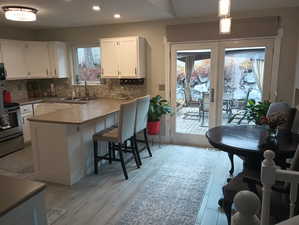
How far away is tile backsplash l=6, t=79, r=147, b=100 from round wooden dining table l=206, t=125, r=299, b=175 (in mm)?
2346

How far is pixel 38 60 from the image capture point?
5.14 metres

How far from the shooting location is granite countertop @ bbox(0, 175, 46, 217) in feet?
3.55

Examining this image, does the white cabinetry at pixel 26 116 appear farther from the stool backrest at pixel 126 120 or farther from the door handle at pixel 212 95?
the door handle at pixel 212 95

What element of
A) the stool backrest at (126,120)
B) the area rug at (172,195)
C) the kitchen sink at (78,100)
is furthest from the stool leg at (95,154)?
the kitchen sink at (78,100)

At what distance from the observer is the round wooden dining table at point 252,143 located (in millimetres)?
2248

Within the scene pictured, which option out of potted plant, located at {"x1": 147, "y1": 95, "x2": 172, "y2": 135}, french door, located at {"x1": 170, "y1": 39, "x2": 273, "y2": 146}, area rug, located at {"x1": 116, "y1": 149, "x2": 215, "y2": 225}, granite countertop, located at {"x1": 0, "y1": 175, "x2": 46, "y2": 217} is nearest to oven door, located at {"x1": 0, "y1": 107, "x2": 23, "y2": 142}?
potted plant, located at {"x1": 147, "y1": 95, "x2": 172, "y2": 135}

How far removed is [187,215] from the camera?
8.04 feet

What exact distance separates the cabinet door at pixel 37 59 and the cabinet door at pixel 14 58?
10 cm

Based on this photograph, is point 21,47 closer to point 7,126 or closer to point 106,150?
point 7,126

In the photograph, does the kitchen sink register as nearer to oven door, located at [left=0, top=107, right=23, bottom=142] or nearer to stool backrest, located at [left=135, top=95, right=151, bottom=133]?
oven door, located at [left=0, top=107, right=23, bottom=142]

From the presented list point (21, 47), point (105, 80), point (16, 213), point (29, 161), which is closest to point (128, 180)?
point (29, 161)

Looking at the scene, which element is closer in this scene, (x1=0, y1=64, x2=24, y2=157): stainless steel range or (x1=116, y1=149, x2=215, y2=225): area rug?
(x1=116, y1=149, x2=215, y2=225): area rug

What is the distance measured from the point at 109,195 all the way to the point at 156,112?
187 centimetres

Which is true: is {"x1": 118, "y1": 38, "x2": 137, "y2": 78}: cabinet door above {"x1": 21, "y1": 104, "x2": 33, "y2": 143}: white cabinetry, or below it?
above
